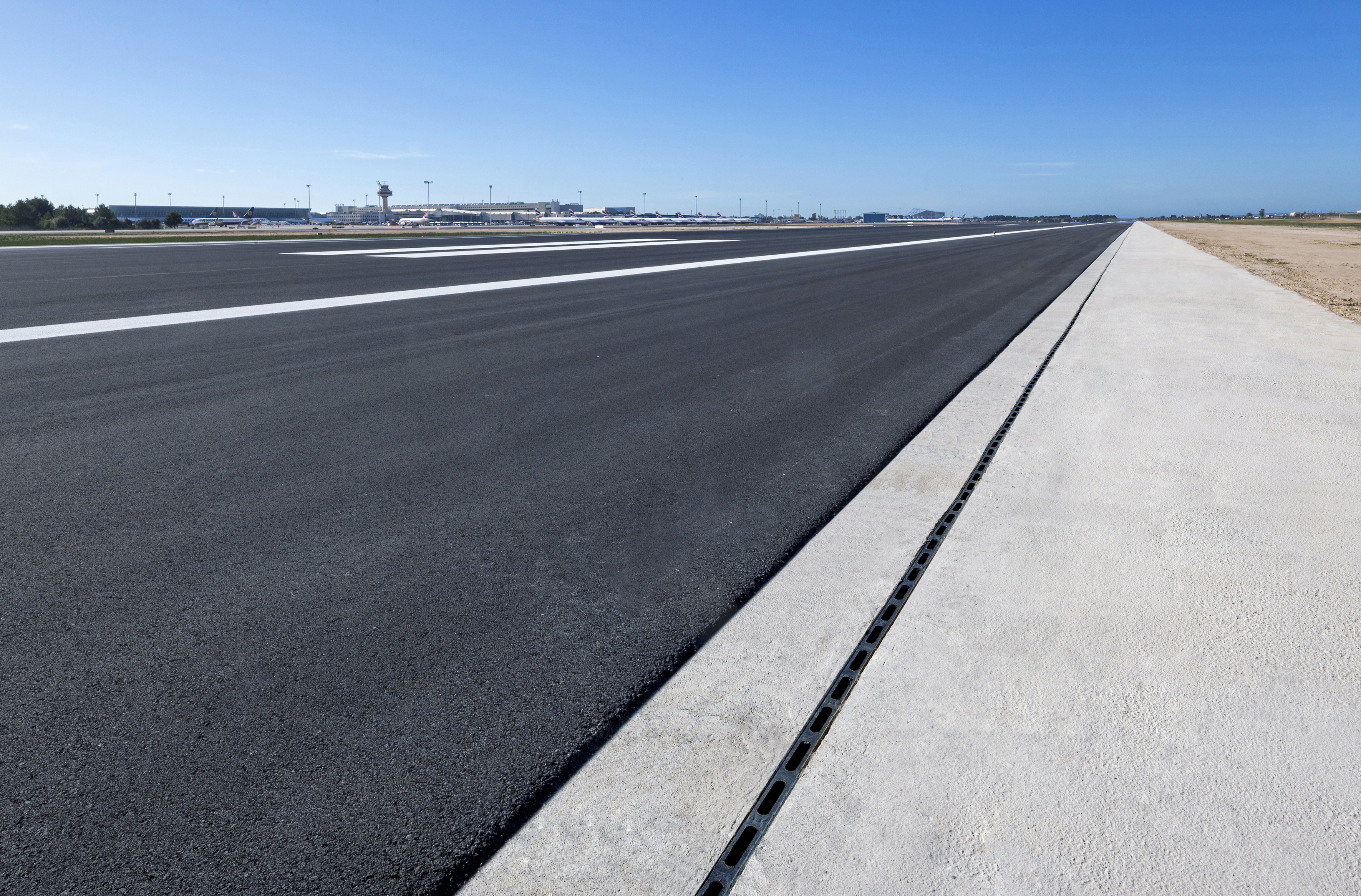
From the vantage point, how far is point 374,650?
2.34 metres

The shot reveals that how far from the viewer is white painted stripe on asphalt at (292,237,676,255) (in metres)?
21.0

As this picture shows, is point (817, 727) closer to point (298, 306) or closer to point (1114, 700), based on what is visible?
point (1114, 700)

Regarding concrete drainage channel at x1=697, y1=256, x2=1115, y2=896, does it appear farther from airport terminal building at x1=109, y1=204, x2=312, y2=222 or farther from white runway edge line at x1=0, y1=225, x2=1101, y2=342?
airport terminal building at x1=109, y1=204, x2=312, y2=222

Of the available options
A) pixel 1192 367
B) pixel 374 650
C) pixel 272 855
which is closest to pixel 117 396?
pixel 374 650

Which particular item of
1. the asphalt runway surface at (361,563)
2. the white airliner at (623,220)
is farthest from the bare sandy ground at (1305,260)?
the white airliner at (623,220)

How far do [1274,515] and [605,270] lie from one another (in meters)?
13.1

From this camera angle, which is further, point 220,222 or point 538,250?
point 220,222

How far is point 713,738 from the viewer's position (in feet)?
6.72

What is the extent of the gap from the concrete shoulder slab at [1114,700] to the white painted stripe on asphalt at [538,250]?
17.2m

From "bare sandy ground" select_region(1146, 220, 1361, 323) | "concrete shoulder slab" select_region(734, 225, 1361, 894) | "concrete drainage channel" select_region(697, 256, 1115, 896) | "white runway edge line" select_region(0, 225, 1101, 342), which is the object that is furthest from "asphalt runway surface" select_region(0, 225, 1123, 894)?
"bare sandy ground" select_region(1146, 220, 1361, 323)

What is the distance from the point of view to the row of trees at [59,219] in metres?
67.3

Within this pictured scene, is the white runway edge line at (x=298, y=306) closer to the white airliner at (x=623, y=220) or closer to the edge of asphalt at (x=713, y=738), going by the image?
the edge of asphalt at (x=713, y=738)

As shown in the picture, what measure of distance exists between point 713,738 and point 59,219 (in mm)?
88660

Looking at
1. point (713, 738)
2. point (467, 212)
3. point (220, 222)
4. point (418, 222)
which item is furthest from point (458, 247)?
point (467, 212)
